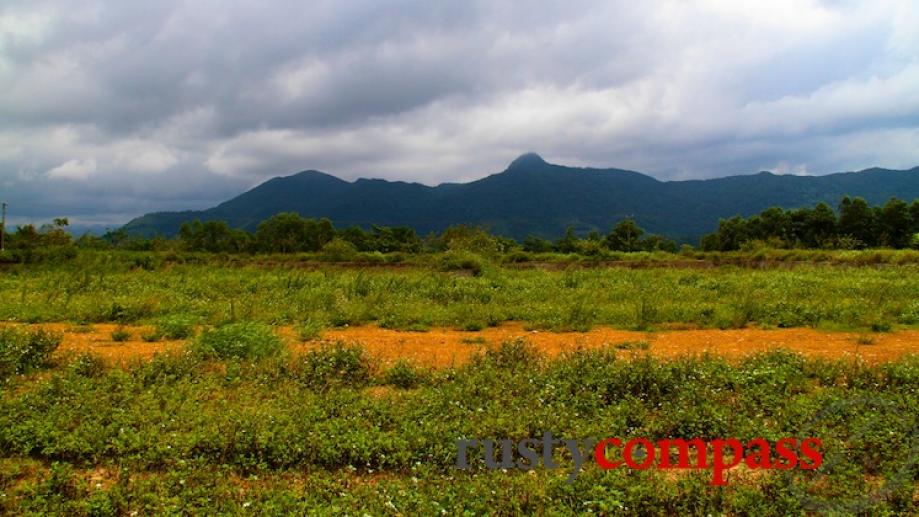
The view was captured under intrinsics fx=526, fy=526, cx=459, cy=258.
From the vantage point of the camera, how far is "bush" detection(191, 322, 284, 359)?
808cm

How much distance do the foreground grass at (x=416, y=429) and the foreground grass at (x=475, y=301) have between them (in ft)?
13.4

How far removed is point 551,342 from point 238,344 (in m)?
5.44

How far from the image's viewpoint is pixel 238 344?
8312 millimetres

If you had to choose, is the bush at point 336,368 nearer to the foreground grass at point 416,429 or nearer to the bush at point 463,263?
the foreground grass at point 416,429

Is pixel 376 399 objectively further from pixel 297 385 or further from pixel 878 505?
pixel 878 505

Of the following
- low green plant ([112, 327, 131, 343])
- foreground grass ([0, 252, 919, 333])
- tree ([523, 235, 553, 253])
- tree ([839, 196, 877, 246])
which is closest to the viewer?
low green plant ([112, 327, 131, 343])

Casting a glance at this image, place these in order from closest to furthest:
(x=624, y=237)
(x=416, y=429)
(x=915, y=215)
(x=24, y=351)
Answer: (x=416, y=429) < (x=24, y=351) < (x=915, y=215) < (x=624, y=237)

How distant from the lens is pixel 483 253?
3350 centimetres

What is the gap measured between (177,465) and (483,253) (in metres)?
29.3

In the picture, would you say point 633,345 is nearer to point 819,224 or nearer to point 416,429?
point 416,429

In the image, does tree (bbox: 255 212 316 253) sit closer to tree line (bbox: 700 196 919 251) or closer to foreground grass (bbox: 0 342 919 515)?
tree line (bbox: 700 196 919 251)

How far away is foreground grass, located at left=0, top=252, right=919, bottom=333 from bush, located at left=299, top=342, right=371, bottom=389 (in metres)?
3.08

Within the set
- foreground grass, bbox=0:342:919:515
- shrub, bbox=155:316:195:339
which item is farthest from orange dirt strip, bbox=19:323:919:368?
foreground grass, bbox=0:342:919:515

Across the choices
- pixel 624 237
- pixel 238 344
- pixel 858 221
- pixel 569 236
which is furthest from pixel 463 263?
pixel 858 221
